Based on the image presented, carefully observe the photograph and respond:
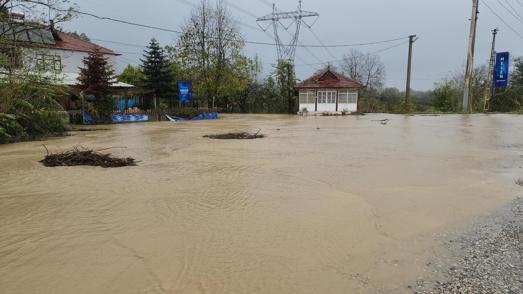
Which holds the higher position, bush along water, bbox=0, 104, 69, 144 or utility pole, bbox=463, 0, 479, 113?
utility pole, bbox=463, 0, 479, 113

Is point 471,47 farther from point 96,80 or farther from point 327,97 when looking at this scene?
point 96,80

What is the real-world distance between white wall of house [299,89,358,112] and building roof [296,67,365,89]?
1.80ft

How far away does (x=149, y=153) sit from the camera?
12086 millimetres

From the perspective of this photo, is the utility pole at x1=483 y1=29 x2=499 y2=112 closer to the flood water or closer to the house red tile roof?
the flood water

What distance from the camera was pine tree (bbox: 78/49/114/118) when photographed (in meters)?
24.7

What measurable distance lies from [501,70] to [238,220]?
40675mm

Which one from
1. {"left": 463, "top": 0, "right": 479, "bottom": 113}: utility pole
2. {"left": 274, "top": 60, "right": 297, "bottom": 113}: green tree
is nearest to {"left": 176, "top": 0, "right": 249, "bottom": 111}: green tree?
{"left": 274, "top": 60, "right": 297, "bottom": 113}: green tree

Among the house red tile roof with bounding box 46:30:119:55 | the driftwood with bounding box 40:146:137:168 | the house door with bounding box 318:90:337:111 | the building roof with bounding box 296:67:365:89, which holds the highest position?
the house red tile roof with bounding box 46:30:119:55

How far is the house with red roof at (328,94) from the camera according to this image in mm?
38906

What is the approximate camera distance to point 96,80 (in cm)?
2483

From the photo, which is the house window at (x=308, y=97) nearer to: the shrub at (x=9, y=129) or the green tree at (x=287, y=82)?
the green tree at (x=287, y=82)

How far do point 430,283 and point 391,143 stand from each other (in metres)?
11.4

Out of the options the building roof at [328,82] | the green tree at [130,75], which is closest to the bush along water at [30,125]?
the green tree at [130,75]

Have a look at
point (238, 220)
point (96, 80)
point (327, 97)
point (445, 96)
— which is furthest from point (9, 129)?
point (445, 96)
